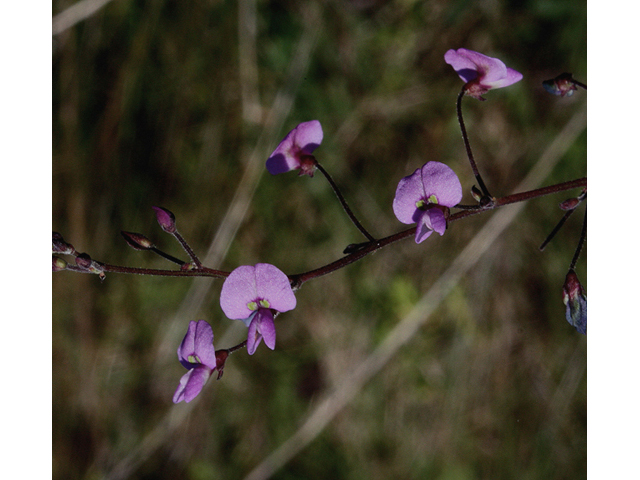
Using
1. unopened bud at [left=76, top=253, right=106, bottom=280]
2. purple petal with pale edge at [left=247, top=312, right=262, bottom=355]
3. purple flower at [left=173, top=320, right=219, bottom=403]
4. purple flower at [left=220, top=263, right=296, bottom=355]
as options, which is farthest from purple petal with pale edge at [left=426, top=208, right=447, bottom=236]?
Result: unopened bud at [left=76, top=253, right=106, bottom=280]

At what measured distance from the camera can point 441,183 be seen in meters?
1.30

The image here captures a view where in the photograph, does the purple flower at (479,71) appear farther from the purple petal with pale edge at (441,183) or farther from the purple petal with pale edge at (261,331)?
the purple petal with pale edge at (261,331)

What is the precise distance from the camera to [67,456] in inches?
107

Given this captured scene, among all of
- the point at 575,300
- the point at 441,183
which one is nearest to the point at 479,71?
the point at 441,183

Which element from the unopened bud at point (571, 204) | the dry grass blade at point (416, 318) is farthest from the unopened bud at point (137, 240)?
the dry grass blade at point (416, 318)

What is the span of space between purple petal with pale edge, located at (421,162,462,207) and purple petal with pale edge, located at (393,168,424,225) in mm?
15

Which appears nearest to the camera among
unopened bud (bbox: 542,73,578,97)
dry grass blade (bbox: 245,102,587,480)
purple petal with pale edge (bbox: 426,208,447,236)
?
purple petal with pale edge (bbox: 426,208,447,236)

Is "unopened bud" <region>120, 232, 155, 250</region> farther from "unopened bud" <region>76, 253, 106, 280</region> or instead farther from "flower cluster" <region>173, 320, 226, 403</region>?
"flower cluster" <region>173, 320, 226, 403</region>

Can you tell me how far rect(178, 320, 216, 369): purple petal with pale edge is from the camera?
53.6 inches

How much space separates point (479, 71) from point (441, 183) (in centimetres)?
38

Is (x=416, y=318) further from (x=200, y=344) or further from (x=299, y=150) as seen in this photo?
(x=200, y=344)

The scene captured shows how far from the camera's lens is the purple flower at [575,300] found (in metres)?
1.41

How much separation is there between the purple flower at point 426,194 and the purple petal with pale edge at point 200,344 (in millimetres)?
595
